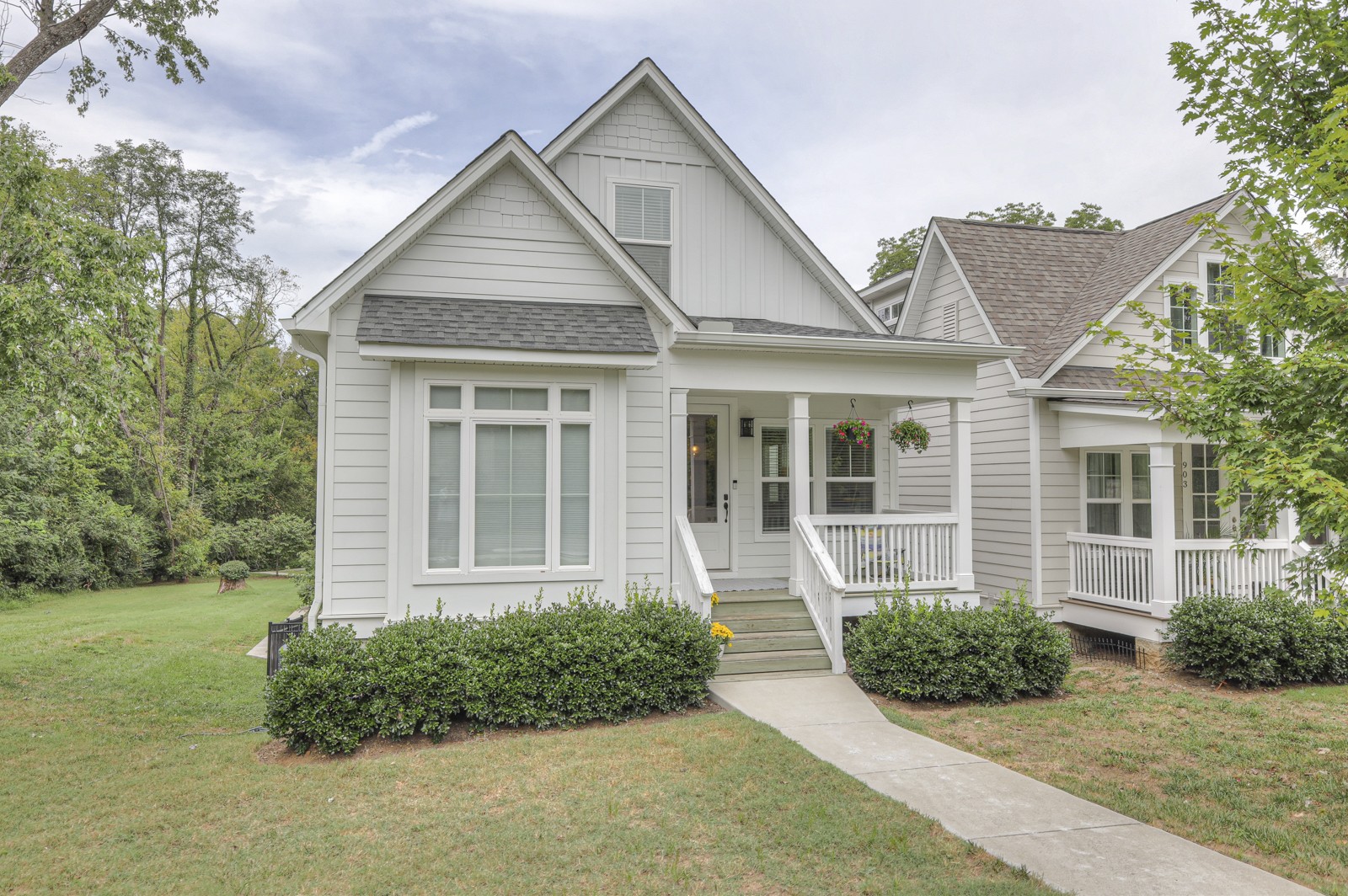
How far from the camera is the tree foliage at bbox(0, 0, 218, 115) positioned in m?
9.94

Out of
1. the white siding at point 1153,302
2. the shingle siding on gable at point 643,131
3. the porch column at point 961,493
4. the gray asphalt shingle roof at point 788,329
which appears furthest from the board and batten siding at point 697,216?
the white siding at point 1153,302

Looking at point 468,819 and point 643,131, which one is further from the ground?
point 643,131

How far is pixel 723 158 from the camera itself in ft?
36.3

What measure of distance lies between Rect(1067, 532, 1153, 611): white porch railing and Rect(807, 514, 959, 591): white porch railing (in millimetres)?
2550

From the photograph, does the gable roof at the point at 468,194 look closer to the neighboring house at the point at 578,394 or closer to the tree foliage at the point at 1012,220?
the neighboring house at the point at 578,394

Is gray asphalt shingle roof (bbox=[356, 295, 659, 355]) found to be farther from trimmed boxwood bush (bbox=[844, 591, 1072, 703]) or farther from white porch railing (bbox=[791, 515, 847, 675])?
trimmed boxwood bush (bbox=[844, 591, 1072, 703])

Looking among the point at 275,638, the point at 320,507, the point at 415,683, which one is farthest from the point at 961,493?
the point at 275,638

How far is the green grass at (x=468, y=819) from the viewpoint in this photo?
4254 millimetres

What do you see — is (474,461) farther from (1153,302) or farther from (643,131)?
(1153,302)

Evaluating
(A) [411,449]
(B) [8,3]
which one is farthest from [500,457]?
(B) [8,3]

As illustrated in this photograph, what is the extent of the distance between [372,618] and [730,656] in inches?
146

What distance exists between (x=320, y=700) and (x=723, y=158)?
8.24 m

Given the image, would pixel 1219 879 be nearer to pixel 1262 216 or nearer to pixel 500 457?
pixel 1262 216

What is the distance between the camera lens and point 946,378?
1016 cm
